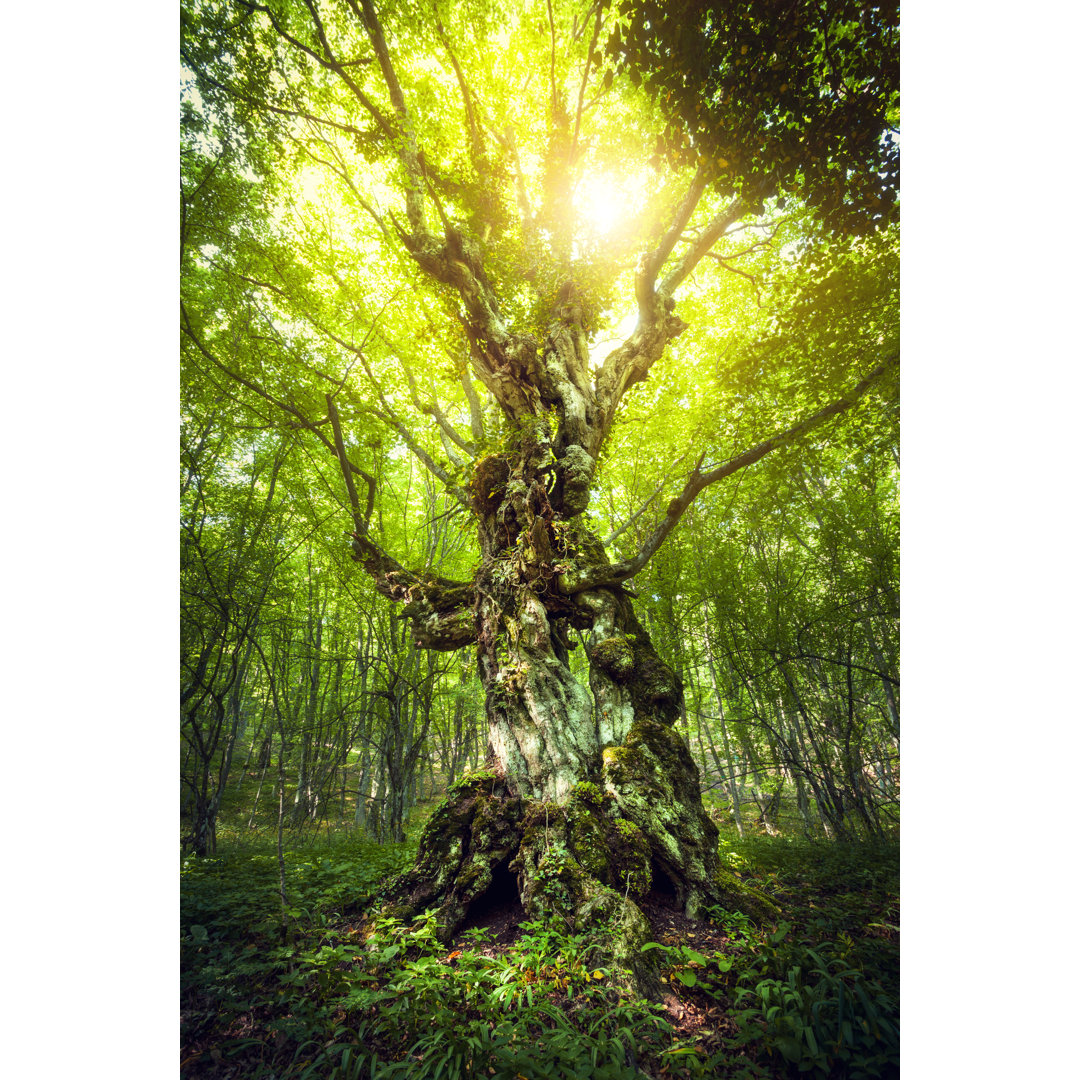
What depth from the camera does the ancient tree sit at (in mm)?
2084

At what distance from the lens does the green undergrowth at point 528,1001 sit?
3.65ft

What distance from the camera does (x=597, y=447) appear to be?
3.83 meters

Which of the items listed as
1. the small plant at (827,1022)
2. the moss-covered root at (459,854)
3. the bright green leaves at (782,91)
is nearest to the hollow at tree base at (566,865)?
the moss-covered root at (459,854)

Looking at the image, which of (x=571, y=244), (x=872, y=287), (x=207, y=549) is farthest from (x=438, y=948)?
(x=571, y=244)

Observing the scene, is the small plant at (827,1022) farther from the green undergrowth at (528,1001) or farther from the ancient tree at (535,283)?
the ancient tree at (535,283)

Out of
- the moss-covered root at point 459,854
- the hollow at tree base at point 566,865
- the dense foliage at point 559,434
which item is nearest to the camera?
the dense foliage at point 559,434

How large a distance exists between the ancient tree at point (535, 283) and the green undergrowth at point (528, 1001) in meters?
0.32

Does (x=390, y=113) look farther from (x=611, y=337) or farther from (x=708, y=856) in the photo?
(x=708, y=856)

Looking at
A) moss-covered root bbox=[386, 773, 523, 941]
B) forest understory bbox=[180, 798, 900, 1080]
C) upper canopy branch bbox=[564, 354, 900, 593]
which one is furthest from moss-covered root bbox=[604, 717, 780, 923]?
upper canopy branch bbox=[564, 354, 900, 593]

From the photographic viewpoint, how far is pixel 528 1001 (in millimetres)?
1362

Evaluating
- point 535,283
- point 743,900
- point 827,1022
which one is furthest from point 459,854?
point 535,283

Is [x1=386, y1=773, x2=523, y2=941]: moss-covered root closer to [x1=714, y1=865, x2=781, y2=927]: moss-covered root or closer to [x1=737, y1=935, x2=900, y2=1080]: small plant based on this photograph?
[x1=714, y1=865, x2=781, y2=927]: moss-covered root

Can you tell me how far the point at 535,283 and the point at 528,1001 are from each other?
4.95m

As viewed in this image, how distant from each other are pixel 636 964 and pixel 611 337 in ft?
17.2
